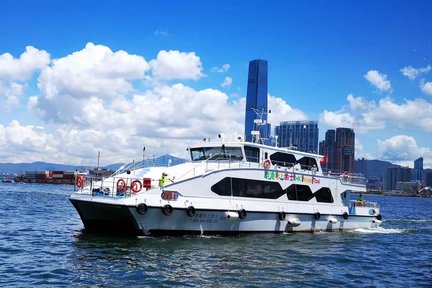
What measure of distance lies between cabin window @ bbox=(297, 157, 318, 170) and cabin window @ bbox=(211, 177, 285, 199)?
2.77 metres

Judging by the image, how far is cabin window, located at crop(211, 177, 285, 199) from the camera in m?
20.1

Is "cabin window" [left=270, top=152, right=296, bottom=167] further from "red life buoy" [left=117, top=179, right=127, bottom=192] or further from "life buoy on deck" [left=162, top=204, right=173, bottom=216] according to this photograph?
"red life buoy" [left=117, top=179, right=127, bottom=192]

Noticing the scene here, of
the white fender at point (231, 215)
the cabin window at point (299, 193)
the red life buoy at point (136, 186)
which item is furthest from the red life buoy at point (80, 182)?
the cabin window at point (299, 193)

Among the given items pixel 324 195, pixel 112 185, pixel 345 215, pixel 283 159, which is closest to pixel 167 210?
pixel 112 185

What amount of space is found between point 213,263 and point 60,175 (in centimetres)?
16131

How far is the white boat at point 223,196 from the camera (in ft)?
60.5

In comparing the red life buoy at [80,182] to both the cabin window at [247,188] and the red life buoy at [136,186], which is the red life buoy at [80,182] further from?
the cabin window at [247,188]

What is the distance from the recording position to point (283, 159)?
77.2 feet

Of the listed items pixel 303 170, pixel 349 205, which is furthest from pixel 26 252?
pixel 349 205

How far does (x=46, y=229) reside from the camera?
21.8 metres

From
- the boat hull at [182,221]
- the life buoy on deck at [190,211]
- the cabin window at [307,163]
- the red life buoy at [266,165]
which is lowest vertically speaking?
the boat hull at [182,221]

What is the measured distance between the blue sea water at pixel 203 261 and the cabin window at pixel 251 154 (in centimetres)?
364

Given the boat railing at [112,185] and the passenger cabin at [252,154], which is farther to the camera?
the passenger cabin at [252,154]

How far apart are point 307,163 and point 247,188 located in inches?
208
